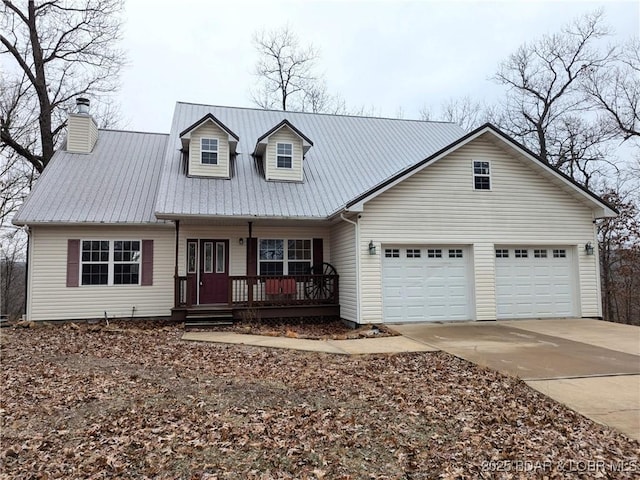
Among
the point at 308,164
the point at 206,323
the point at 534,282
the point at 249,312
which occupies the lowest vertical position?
the point at 206,323

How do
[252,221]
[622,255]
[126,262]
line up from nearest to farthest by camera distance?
[252,221]
[126,262]
[622,255]

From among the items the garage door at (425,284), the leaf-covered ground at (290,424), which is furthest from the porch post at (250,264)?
the leaf-covered ground at (290,424)

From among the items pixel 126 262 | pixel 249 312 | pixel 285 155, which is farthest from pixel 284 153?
pixel 126 262

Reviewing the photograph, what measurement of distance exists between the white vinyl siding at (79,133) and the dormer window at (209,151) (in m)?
4.80

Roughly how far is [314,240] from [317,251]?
1.27 ft

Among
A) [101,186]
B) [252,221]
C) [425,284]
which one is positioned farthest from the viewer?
[101,186]

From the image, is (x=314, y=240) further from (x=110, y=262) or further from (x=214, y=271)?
(x=110, y=262)

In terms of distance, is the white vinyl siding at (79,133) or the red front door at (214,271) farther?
the white vinyl siding at (79,133)

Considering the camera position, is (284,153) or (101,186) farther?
(284,153)

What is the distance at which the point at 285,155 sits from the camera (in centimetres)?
1477

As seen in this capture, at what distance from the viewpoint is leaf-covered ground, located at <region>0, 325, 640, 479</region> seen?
383 cm

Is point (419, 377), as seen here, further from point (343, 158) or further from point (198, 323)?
point (343, 158)

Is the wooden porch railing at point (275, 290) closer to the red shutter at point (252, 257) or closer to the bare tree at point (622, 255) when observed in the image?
the red shutter at point (252, 257)

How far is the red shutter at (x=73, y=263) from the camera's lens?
41.8 ft
